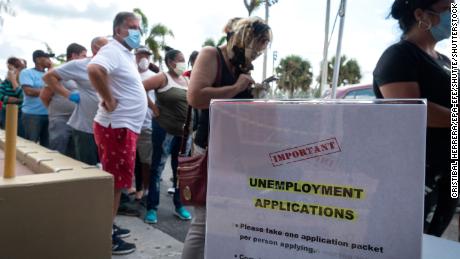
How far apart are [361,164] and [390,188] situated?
0.07m

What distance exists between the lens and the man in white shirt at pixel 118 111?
2531 mm

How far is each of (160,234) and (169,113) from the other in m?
1.14

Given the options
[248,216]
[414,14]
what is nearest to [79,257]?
[248,216]

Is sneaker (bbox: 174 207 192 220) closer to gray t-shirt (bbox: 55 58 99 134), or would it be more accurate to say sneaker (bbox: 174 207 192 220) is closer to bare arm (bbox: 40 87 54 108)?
gray t-shirt (bbox: 55 58 99 134)

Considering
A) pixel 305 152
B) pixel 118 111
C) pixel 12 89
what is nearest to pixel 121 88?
pixel 118 111

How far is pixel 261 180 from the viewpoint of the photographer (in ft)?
2.93

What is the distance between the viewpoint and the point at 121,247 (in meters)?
2.69

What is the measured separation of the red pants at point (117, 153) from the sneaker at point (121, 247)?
1.42 feet

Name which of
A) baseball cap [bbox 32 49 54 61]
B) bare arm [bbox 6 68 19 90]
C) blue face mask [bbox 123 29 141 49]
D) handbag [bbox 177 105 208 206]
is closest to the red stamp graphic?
handbag [bbox 177 105 208 206]

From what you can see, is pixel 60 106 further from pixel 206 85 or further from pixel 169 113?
pixel 206 85

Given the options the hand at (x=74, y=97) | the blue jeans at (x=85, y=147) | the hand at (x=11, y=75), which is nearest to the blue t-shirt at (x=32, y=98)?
the hand at (x=11, y=75)

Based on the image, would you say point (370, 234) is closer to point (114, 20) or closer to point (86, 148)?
point (114, 20)

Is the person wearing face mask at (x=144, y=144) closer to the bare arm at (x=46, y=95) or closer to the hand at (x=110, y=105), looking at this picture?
the bare arm at (x=46, y=95)

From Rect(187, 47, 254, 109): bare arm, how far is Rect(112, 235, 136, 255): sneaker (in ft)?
4.58
